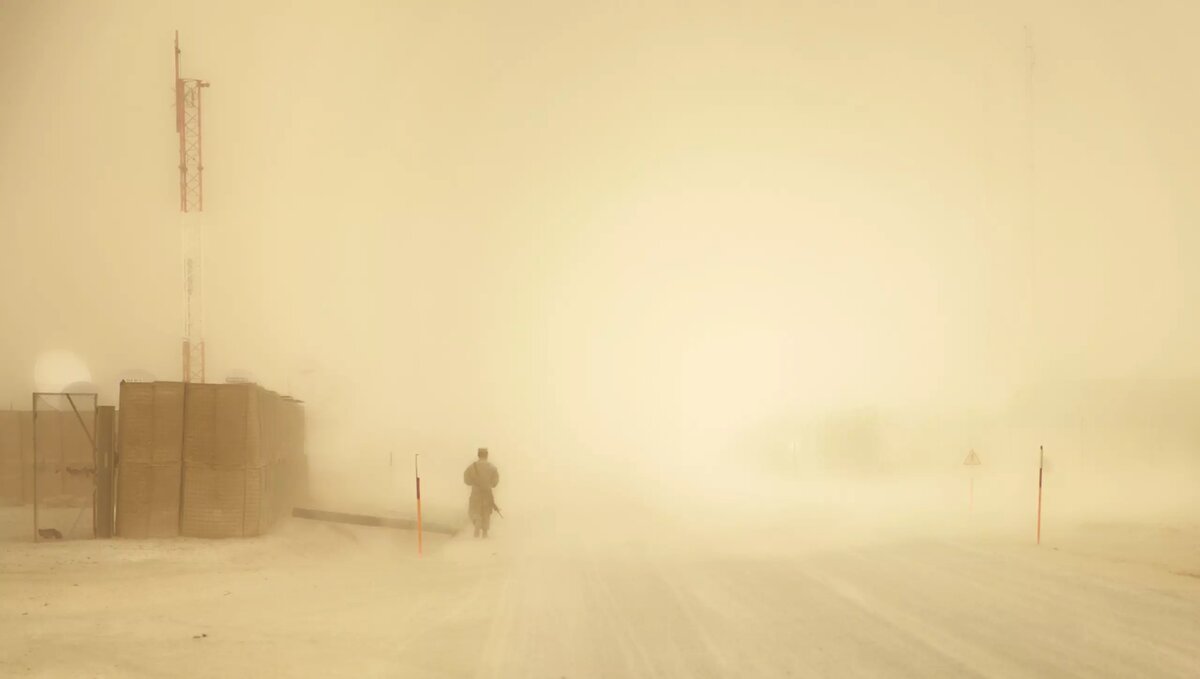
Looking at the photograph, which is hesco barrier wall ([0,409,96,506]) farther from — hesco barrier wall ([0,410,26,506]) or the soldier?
the soldier

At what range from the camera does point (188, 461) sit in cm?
1716

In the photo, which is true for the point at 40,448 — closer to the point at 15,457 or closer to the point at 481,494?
the point at 15,457

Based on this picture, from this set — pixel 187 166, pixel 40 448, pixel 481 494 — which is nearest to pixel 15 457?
pixel 40 448

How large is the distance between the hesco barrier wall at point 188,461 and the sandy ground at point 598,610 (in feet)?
2.33

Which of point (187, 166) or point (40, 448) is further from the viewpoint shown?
point (187, 166)

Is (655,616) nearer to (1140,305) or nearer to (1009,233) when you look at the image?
(1140,305)

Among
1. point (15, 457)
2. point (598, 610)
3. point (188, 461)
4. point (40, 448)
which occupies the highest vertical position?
point (188, 461)

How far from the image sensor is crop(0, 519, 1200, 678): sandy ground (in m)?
8.66

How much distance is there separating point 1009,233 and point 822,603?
170 m

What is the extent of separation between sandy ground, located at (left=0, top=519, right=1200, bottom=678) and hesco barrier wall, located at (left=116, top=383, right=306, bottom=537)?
71cm

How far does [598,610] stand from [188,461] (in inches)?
396

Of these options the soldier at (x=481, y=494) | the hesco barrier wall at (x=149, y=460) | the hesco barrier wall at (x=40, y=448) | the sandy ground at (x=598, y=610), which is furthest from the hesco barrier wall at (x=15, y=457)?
the soldier at (x=481, y=494)

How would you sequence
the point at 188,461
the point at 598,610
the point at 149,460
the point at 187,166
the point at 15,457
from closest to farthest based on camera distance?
the point at 598,610
the point at 149,460
the point at 188,461
the point at 15,457
the point at 187,166

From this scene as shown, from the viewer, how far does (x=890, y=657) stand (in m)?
8.76
